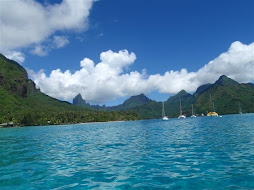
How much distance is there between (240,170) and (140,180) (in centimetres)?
773

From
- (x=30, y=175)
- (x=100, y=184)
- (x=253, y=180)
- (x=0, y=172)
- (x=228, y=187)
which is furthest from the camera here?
(x=0, y=172)

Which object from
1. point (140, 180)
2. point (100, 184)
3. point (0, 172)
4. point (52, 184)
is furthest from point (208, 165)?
point (0, 172)

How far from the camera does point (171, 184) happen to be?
15859mm

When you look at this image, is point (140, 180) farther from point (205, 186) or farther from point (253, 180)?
point (253, 180)

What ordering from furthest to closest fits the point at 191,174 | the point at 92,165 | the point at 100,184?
the point at 92,165
the point at 191,174
the point at 100,184

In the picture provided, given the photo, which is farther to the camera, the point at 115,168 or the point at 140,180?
the point at 115,168

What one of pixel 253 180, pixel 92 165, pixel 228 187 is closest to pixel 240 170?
pixel 253 180

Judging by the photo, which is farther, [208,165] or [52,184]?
[208,165]

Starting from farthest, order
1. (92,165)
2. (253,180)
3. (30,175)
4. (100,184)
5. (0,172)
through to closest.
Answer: (92,165) < (0,172) < (30,175) < (100,184) < (253,180)

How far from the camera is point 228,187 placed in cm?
1444

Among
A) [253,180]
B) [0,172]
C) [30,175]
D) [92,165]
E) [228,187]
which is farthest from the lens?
[92,165]

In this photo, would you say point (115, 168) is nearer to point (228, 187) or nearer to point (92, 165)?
point (92, 165)

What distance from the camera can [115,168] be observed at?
21562 mm

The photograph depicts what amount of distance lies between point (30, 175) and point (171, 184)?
1207cm
